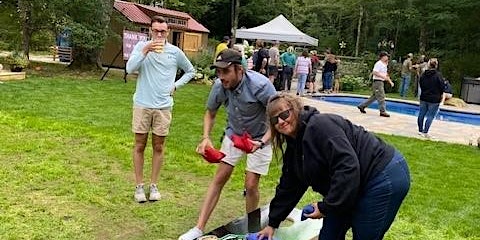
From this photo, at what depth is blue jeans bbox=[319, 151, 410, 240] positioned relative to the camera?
2.42 m

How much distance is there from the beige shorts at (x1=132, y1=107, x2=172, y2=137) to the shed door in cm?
2041

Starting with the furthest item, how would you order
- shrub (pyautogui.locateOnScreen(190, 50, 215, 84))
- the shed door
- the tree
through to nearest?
Answer: the shed door < shrub (pyautogui.locateOnScreen(190, 50, 215, 84)) < the tree

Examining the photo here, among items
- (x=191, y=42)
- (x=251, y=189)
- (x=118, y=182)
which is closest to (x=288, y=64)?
(x=191, y=42)

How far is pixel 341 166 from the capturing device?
228 cm

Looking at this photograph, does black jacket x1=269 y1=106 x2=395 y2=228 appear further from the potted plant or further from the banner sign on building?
the potted plant

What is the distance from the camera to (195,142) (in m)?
7.38

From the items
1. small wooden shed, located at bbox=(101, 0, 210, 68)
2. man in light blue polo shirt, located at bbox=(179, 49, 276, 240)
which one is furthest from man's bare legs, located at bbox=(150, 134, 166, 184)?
small wooden shed, located at bbox=(101, 0, 210, 68)

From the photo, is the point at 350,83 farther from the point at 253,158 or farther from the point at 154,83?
the point at 253,158

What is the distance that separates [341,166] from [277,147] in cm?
47

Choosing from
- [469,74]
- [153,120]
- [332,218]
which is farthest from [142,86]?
[469,74]

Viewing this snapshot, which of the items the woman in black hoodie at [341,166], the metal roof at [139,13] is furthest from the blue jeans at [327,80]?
the woman in black hoodie at [341,166]

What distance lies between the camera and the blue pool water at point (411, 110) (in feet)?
47.2

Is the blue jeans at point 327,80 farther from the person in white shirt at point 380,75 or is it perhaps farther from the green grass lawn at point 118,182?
the green grass lawn at point 118,182

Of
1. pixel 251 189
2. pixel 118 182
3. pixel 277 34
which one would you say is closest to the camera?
pixel 251 189
